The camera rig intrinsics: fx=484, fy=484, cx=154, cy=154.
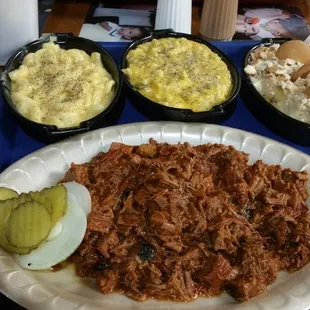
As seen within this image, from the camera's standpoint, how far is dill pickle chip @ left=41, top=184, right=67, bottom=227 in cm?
210

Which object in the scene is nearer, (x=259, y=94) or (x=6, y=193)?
(x=6, y=193)

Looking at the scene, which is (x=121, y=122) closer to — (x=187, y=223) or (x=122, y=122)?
(x=122, y=122)

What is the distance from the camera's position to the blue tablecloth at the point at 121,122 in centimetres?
293

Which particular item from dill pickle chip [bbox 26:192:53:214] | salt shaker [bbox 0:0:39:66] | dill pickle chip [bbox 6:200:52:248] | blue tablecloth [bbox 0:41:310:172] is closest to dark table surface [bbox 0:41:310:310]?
blue tablecloth [bbox 0:41:310:172]

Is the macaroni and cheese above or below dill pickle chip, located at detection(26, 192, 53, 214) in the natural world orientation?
below

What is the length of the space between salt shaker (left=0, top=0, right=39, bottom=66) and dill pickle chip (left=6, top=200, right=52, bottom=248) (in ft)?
5.97

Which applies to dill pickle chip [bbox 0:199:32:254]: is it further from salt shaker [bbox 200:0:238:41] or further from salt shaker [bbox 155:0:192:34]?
salt shaker [bbox 200:0:238:41]

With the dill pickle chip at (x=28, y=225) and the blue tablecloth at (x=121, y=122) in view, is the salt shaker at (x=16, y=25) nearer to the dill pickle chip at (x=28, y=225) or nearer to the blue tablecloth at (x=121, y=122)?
the blue tablecloth at (x=121, y=122)

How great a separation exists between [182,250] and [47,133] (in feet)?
3.47

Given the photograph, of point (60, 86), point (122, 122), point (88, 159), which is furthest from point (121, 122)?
point (88, 159)

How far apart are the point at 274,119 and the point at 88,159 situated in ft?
4.13

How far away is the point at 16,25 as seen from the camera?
340 centimetres

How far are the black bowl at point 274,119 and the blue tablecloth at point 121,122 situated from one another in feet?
0.15

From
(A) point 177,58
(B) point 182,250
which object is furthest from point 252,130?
(B) point 182,250
